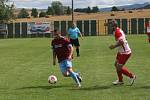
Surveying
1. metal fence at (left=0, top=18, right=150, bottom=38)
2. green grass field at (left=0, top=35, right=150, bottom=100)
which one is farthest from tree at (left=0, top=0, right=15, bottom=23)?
green grass field at (left=0, top=35, right=150, bottom=100)

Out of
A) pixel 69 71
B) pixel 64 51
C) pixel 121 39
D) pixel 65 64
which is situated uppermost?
pixel 121 39

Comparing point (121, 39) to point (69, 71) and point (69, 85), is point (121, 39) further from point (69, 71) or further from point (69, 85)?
point (69, 85)

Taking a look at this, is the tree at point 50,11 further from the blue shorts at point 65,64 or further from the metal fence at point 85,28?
the blue shorts at point 65,64

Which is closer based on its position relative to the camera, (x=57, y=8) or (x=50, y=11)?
(x=50, y=11)

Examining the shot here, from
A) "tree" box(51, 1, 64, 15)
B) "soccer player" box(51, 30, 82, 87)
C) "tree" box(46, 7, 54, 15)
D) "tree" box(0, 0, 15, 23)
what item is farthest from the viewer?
"tree" box(51, 1, 64, 15)

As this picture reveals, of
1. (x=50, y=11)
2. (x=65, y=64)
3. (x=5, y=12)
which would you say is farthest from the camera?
(x=50, y=11)

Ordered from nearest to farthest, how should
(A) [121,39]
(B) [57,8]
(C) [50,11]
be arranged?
(A) [121,39] → (C) [50,11] → (B) [57,8]

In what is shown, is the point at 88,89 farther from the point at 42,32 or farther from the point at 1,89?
the point at 42,32

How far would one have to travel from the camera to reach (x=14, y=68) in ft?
74.2

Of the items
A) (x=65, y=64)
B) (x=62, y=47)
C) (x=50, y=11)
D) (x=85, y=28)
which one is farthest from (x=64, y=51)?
(x=50, y=11)

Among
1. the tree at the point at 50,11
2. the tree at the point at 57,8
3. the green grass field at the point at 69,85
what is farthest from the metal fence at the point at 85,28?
the tree at the point at 57,8

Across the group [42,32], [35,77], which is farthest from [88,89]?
[42,32]

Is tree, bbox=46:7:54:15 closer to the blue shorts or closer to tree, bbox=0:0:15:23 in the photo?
Answer: tree, bbox=0:0:15:23

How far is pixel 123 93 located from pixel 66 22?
228 ft
